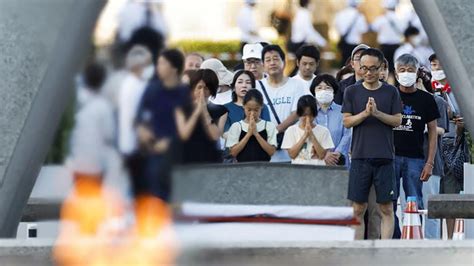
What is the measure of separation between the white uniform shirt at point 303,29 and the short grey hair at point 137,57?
12.4 m

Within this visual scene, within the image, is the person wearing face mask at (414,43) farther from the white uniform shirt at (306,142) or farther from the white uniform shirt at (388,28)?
the white uniform shirt at (306,142)

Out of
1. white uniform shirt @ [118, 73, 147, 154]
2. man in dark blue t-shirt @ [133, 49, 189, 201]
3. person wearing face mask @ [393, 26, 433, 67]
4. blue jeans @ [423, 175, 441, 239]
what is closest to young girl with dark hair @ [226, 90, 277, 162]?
blue jeans @ [423, 175, 441, 239]

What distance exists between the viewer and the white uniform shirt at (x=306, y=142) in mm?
14141

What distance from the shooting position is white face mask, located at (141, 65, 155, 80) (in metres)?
9.99

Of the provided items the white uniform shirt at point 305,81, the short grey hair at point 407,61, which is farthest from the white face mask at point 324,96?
the short grey hair at point 407,61

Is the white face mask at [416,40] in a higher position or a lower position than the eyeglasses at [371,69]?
higher

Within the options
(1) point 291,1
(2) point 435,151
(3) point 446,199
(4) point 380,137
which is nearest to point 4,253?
(3) point 446,199

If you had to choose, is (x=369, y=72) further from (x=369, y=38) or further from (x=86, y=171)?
(x=369, y=38)

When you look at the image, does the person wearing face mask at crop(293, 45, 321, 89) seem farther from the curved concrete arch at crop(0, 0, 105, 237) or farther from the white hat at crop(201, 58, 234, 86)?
the curved concrete arch at crop(0, 0, 105, 237)

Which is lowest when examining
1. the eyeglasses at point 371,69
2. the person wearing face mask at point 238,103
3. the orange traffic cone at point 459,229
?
the orange traffic cone at point 459,229

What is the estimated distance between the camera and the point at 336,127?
1476cm

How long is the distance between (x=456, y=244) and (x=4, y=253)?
2.81m

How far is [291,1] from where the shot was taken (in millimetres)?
24359

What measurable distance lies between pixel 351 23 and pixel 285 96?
311 inches
